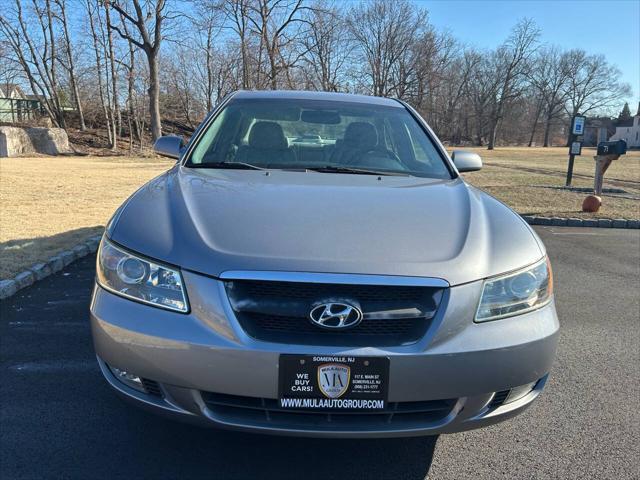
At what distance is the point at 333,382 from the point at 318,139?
1992mm

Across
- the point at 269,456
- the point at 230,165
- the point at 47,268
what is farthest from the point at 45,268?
the point at 269,456

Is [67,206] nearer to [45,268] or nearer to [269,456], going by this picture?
[45,268]

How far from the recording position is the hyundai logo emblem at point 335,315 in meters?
1.73

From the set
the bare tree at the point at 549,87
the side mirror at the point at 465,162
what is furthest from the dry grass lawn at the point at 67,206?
the bare tree at the point at 549,87

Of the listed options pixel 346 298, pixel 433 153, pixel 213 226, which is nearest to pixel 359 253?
pixel 346 298

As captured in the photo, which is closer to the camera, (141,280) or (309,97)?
(141,280)

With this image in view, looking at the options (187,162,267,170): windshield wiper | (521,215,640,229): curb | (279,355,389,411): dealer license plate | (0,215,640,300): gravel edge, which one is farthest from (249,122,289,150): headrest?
(521,215,640,229): curb

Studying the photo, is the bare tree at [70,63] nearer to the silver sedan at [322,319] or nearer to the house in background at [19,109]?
the house in background at [19,109]

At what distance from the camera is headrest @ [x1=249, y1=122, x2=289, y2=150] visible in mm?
3186

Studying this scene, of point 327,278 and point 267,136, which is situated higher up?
point 267,136

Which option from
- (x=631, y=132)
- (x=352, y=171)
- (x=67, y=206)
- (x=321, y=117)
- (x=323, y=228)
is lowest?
(x=67, y=206)

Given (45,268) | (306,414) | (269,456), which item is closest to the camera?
(306,414)

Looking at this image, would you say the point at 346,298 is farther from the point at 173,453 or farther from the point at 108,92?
the point at 108,92

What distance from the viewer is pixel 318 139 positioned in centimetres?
334
